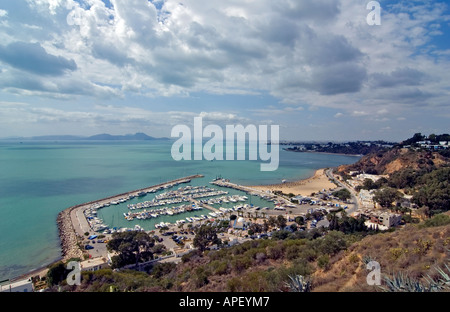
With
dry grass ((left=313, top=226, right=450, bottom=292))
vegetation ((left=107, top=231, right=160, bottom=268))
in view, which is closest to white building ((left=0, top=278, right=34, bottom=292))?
vegetation ((left=107, top=231, right=160, bottom=268))

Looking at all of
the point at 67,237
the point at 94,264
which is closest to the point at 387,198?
the point at 94,264

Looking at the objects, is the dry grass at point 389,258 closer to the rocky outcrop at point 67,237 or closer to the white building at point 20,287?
the white building at point 20,287

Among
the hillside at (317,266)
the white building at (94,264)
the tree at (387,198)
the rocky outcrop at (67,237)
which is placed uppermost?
the hillside at (317,266)

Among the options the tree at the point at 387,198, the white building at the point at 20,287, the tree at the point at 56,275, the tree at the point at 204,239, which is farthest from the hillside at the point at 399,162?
the white building at the point at 20,287

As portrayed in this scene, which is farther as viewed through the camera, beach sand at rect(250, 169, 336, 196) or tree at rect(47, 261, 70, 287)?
beach sand at rect(250, 169, 336, 196)

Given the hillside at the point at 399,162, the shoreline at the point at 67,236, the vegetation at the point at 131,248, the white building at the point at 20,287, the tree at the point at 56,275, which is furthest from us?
the hillside at the point at 399,162

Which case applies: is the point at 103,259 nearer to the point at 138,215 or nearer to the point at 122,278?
the point at 122,278

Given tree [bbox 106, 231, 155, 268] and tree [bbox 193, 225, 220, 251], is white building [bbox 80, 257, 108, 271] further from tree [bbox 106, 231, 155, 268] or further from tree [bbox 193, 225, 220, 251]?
tree [bbox 193, 225, 220, 251]

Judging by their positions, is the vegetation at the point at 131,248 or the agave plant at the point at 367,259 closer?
the agave plant at the point at 367,259
